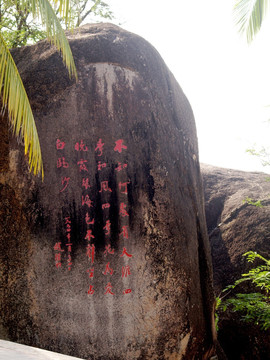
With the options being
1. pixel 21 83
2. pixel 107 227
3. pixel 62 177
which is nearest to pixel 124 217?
pixel 107 227

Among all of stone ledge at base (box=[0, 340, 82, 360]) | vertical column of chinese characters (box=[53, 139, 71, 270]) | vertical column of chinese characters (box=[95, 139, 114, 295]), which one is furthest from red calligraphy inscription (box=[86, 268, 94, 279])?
stone ledge at base (box=[0, 340, 82, 360])

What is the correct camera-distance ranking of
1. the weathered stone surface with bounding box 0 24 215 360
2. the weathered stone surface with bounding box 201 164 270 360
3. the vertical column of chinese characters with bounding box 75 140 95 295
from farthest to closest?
the weathered stone surface with bounding box 201 164 270 360 < the vertical column of chinese characters with bounding box 75 140 95 295 < the weathered stone surface with bounding box 0 24 215 360

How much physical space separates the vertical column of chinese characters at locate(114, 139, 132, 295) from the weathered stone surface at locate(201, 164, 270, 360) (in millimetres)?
2706

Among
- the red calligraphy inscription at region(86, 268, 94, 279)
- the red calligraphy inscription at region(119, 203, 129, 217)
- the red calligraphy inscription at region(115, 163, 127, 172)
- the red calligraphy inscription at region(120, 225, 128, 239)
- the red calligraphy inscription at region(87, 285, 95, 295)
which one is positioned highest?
the red calligraphy inscription at region(115, 163, 127, 172)

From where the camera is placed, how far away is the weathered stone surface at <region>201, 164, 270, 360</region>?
4965mm

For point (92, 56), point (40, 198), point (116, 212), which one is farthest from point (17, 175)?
point (92, 56)

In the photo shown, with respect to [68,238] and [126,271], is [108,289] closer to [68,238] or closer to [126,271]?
[126,271]

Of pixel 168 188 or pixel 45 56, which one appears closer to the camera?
pixel 168 188

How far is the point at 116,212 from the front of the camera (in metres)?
3.35

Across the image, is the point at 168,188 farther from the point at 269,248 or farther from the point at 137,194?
the point at 269,248

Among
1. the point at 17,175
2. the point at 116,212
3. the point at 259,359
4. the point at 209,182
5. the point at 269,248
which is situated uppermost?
the point at 17,175

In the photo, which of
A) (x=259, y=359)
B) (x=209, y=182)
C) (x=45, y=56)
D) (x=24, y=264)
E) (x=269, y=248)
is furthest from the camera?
(x=209, y=182)

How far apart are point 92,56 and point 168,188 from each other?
163cm

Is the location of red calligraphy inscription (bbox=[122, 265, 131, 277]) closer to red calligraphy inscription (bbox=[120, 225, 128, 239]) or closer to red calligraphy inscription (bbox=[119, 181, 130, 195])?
red calligraphy inscription (bbox=[120, 225, 128, 239])
